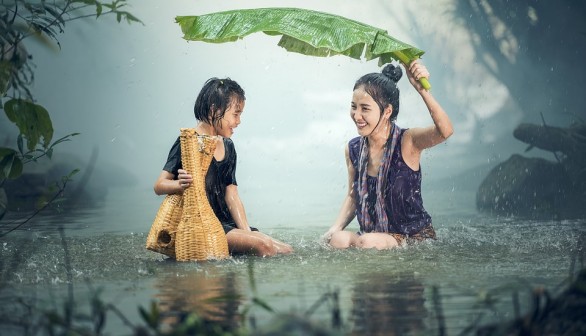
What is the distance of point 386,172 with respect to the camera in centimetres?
645

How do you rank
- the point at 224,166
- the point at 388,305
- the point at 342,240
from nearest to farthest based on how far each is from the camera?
1. the point at 388,305
2. the point at 224,166
3. the point at 342,240

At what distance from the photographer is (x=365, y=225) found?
258 inches

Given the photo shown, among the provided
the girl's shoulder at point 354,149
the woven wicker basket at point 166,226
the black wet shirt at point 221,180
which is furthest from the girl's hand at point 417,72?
the woven wicker basket at point 166,226

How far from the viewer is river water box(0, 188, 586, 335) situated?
3.63 metres

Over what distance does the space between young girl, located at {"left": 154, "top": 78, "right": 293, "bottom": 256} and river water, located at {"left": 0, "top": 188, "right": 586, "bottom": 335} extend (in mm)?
257

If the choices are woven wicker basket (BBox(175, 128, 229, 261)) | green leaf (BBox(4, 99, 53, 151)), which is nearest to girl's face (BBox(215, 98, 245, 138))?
woven wicker basket (BBox(175, 128, 229, 261))

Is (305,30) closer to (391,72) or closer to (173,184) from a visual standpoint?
(391,72)

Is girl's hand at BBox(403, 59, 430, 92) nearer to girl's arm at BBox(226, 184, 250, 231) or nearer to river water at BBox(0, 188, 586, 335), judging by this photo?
river water at BBox(0, 188, 586, 335)

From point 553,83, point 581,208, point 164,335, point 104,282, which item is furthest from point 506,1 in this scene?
point 164,335

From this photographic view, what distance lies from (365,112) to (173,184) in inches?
57.4

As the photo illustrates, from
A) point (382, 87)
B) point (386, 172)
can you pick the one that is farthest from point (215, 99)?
point (386, 172)

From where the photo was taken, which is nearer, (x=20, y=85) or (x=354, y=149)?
(x=20, y=85)

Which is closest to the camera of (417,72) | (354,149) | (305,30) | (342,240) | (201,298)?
(201,298)

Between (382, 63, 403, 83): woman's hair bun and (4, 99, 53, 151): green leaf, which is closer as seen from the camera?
(4, 99, 53, 151): green leaf
